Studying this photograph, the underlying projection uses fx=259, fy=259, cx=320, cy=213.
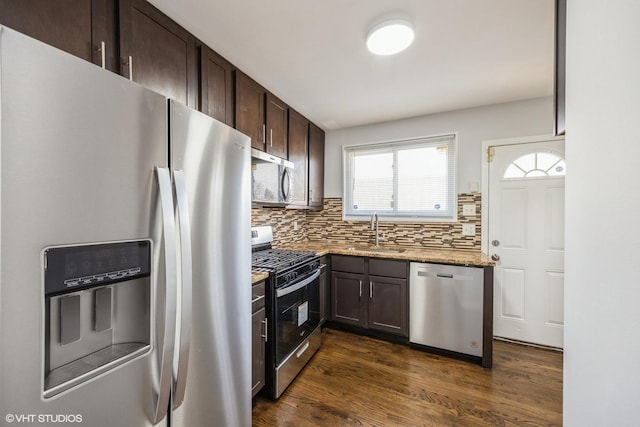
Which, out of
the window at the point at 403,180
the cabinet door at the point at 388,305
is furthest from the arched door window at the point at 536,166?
the cabinet door at the point at 388,305

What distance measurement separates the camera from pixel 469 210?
2797mm

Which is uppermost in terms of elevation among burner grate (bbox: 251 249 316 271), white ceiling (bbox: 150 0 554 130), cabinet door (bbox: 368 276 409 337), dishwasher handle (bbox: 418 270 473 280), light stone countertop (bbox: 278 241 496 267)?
white ceiling (bbox: 150 0 554 130)

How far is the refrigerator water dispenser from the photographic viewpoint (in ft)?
2.06

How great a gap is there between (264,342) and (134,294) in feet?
3.68

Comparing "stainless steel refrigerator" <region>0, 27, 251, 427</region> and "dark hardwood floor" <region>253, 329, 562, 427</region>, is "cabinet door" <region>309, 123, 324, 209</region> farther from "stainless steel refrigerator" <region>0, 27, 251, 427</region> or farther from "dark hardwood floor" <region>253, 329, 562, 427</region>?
"stainless steel refrigerator" <region>0, 27, 251, 427</region>

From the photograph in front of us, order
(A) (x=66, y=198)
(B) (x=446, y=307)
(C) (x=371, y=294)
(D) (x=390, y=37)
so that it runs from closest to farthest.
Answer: (A) (x=66, y=198)
(D) (x=390, y=37)
(B) (x=446, y=307)
(C) (x=371, y=294)

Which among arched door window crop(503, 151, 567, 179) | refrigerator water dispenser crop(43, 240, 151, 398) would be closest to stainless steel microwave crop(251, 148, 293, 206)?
refrigerator water dispenser crop(43, 240, 151, 398)

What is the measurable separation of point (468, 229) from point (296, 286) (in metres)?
2.02

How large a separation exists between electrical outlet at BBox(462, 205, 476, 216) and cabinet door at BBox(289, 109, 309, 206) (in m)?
1.75

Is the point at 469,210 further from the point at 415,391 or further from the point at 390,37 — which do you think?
the point at 390,37

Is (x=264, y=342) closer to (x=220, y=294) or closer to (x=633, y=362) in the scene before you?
(x=220, y=294)

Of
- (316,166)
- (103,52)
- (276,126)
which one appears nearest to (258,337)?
(103,52)

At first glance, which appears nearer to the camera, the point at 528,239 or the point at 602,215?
the point at 602,215

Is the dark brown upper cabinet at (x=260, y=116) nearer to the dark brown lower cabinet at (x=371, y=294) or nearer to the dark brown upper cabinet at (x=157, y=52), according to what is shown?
the dark brown upper cabinet at (x=157, y=52)
